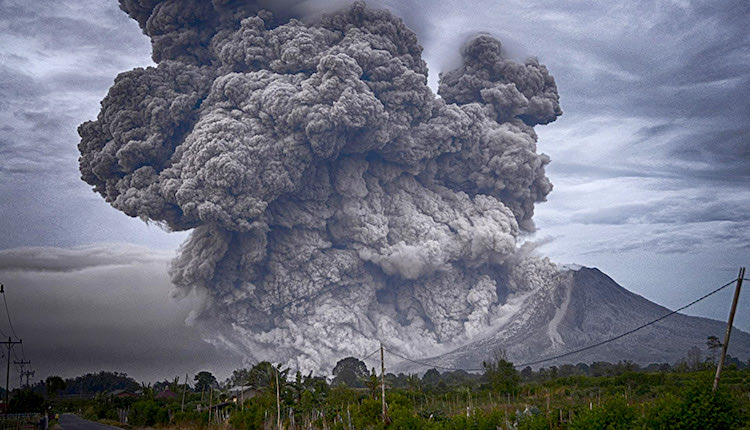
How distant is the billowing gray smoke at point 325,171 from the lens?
66750 mm

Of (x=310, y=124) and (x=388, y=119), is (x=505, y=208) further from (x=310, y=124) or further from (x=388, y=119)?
(x=310, y=124)

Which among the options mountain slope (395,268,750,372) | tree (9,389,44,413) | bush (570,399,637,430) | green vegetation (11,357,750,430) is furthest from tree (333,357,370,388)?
bush (570,399,637,430)

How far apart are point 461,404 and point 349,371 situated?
26.9 m

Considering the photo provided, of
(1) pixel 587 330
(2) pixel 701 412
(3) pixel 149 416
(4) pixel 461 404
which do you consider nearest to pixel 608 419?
(2) pixel 701 412

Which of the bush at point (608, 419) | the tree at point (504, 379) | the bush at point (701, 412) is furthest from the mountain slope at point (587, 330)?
the bush at point (701, 412)

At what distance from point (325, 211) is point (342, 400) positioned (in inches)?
1328

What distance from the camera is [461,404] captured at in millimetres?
49188

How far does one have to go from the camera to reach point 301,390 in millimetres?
48438

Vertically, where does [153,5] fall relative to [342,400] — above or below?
above

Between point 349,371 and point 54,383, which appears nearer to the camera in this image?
point 349,371

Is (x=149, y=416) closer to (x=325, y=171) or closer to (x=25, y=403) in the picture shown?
(x=25, y=403)

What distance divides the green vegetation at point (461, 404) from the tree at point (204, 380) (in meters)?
0.21

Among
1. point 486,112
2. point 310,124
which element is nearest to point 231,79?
point 310,124

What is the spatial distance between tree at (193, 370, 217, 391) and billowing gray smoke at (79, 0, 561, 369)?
22.5 feet
